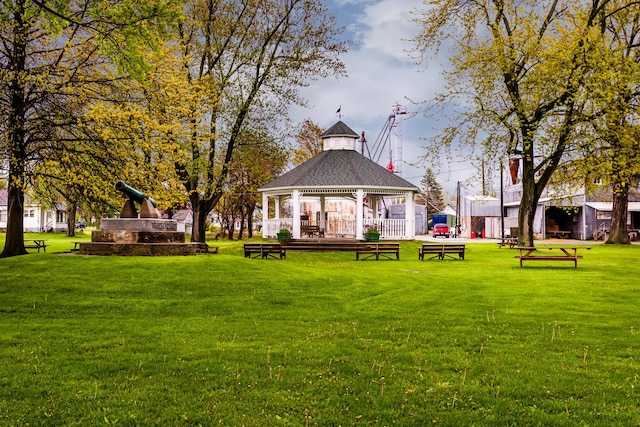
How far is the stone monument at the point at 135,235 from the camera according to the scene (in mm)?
16547

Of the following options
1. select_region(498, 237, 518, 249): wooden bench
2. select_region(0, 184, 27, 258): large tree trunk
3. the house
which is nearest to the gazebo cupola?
select_region(498, 237, 518, 249): wooden bench

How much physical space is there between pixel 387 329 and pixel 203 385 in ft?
11.9

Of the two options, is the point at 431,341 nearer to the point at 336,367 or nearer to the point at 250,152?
the point at 336,367

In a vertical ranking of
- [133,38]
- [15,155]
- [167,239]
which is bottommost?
[167,239]

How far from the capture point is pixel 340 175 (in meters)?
31.4

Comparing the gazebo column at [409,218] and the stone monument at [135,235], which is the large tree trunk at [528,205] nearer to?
the gazebo column at [409,218]

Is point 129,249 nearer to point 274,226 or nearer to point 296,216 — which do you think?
point 296,216

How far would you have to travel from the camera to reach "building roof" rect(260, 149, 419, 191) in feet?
99.7

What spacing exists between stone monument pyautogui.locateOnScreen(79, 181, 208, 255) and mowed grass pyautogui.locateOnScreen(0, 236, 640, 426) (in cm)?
281

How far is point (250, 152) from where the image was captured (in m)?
31.4

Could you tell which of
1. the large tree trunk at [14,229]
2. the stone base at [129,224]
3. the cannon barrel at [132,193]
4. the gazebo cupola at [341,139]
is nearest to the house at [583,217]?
the gazebo cupola at [341,139]

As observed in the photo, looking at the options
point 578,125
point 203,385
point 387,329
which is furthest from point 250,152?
point 203,385

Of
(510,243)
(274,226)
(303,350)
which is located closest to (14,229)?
(274,226)

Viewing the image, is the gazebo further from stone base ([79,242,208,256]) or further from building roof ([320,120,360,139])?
stone base ([79,242,208,256])
